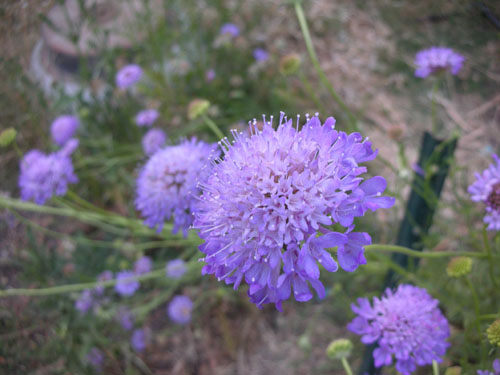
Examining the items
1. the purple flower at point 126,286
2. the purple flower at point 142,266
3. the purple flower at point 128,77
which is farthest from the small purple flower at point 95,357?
the purple flower at point 128,77

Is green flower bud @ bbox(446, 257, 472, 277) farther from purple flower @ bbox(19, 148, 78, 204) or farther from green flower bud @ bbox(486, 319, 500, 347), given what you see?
purple flower @ bbox(19, 148, 78, 204)

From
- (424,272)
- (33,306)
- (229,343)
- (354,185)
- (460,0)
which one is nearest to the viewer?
(354,185)

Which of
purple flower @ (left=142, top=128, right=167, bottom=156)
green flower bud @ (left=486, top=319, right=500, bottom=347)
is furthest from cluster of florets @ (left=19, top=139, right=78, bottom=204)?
green flower bud @ (left=486, top=319, right=500, bottom=347)

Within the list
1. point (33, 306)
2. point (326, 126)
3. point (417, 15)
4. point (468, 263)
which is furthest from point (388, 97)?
point (33, 306)

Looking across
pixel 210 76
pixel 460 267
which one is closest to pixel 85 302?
pixel 210 76

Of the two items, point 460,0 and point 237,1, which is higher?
point 237,1

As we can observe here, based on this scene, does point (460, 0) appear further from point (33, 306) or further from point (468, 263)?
point (33, 306)

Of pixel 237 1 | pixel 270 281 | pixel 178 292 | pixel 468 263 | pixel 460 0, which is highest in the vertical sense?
pixel 237 1
